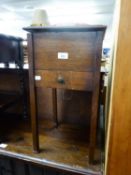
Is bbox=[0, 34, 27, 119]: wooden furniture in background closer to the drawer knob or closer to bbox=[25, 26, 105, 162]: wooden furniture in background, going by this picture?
bbox=[25, 26, 105, 162]: wooden furniture in background

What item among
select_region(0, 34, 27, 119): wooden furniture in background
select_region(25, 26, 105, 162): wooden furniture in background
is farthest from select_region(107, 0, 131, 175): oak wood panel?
select_region(0, 34, 27, 119): wooden furniture in background

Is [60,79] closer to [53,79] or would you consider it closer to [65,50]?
[53,79]

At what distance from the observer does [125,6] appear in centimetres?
60

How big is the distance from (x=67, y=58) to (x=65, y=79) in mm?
116

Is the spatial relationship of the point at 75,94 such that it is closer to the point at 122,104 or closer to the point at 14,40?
the point at 14,40

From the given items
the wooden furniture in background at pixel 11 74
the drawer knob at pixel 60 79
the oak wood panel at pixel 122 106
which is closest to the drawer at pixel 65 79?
the drawer knob at pixel 60 79

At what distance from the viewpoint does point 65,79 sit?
0.92 metres

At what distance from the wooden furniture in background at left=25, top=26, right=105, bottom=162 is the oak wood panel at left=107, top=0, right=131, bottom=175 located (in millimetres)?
196

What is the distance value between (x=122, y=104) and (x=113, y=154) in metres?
0.23

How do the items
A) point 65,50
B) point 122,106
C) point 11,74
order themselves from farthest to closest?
point 11,74, point 65,50, point 122,106

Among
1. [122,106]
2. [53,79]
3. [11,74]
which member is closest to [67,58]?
[53,79]

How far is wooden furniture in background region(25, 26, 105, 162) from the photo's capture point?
0.84 metres

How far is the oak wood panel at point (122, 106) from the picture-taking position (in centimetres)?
61

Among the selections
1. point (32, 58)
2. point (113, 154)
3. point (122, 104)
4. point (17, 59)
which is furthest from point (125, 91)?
point (17, 59)
